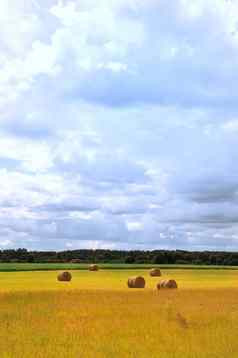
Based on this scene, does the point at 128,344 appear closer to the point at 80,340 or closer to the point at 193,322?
the point at 80,340

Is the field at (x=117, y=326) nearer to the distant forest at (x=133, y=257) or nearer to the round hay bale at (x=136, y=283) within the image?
the round hay bale at (x=136, y=283)

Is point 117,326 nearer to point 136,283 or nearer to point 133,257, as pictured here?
point 136,283

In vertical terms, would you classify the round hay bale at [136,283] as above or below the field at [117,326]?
above

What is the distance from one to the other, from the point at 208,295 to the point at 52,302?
8.94 metres

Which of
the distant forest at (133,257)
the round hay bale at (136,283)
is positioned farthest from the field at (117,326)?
the distant forest at (133,257)

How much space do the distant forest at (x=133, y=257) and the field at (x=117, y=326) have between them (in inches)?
3102

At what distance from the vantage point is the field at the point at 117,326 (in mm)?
15100

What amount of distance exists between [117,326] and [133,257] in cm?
9391

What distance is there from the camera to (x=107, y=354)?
14.6 m

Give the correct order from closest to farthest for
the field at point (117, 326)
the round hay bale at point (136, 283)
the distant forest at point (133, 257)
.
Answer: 1. the field at point (117, 326)
2. the round hay bale at point (136, 283)
3. the distant forest at point (133, 257)

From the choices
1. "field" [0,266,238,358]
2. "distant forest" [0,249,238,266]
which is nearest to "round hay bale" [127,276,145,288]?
"field" [0,266,238,358]

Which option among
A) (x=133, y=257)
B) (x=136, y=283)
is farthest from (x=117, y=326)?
(x=133, y=257)

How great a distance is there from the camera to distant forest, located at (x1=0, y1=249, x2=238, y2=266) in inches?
4291

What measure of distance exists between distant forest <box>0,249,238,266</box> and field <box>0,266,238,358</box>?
78.8 meters
